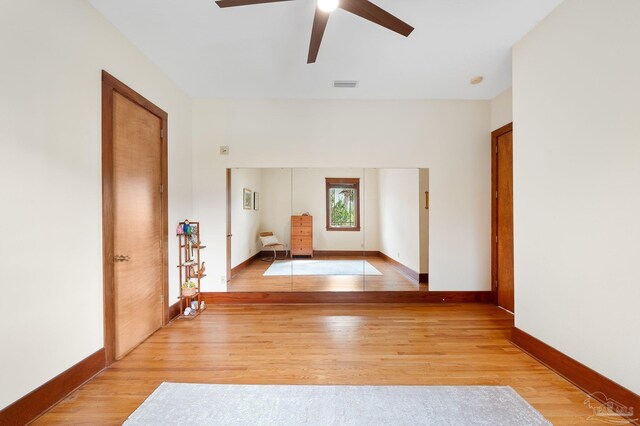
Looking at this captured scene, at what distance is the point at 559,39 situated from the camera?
2.30 metres

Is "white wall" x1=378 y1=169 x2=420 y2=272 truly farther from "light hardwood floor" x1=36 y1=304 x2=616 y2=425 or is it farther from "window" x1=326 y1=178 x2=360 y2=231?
"light hardwood floor" x1=36 y1=304 x2=616 y2=425

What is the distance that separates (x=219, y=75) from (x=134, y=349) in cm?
311

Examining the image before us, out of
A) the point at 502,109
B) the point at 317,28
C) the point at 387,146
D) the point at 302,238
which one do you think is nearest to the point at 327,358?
the point at 302,238

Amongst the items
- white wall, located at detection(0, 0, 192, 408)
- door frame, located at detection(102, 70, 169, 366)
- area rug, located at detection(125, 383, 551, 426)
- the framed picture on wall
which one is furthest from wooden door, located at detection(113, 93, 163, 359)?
the framed picture on wall

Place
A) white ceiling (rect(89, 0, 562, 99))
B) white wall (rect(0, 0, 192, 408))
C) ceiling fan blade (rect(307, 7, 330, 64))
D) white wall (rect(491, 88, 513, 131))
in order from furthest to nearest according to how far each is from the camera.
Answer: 1. white wall (rect(491, 88, 513, 131))
2. white ceiling (rect(89, 0, 562, 99))
3. ceiling fan blade (rect(307, 7, 330, 64))
4. white wall (rect(0, 0, 192, 408))

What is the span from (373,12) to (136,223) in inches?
110

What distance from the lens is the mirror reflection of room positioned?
4.17 m

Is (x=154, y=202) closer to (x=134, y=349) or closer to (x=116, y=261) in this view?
(x=116, y=261)

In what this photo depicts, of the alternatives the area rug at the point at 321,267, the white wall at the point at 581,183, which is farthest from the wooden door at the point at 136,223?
the white wall at the point at 581,183

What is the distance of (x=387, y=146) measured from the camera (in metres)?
4.14

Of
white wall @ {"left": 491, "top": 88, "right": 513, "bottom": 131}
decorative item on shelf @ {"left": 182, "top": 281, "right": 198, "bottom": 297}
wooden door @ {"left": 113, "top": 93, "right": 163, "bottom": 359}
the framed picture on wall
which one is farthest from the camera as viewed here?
the framed picture on wall

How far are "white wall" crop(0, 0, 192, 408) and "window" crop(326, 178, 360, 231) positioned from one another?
2753 mm

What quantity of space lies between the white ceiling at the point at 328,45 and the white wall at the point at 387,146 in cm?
24

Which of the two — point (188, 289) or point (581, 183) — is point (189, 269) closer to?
point (188, 289)
